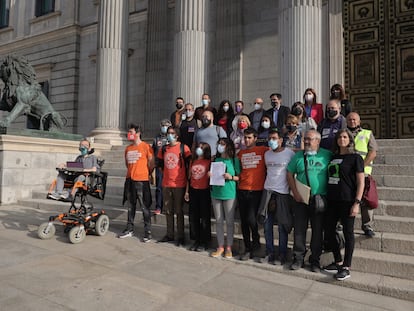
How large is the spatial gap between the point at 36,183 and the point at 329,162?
27.3 ft

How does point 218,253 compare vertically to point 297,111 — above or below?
below

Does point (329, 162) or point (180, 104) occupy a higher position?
point (180, 104)

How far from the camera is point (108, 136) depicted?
12.7m

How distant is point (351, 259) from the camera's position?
430 cm

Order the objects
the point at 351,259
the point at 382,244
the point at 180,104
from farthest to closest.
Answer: the point at 180,104 < the point at 382,244 < the point at 351,259

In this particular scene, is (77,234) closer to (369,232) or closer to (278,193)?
(278,193)

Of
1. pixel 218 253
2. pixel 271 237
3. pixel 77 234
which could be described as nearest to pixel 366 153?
pixel 271 237

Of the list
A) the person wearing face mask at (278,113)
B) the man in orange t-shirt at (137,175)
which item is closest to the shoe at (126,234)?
the man in orange t-shirt at (137,175)

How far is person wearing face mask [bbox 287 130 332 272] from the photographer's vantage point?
443cm

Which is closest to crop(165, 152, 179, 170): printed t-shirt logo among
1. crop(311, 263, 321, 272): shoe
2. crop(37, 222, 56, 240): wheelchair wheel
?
crop(37, 222, 56, 240): wheelchair wheel

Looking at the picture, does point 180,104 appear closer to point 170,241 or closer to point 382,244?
point 170,241

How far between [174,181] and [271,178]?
173cm

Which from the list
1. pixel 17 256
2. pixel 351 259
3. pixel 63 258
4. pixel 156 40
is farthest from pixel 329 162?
pixel 156 40

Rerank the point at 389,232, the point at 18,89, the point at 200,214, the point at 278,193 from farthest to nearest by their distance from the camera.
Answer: the point at 18,89
the point at 200,214
the point at 389,232
the point at 278,193
